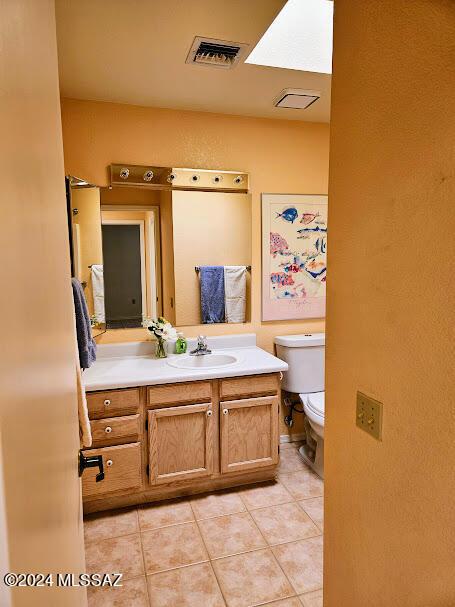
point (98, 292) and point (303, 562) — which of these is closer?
point (303, 562)

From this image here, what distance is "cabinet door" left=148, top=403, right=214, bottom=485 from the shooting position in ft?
7.47

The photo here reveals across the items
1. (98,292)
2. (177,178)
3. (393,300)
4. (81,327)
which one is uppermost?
(177,178)

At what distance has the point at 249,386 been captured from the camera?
2428 mm

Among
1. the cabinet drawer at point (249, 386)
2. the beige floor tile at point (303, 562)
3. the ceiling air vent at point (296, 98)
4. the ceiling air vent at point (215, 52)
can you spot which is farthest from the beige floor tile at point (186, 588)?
the ceiling air vent at point (296, 98)

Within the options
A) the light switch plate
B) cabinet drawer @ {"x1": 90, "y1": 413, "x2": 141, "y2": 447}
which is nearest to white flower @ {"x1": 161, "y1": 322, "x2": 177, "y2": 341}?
cabinet drawer @ {"x1": 90, "y1": 413, "x2": 141, "y2": 447}

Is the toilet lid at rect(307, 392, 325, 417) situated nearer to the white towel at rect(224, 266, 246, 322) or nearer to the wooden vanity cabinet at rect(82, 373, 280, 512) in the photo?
the wooden vanity cabinet at rect(82, 373, 280, 512)

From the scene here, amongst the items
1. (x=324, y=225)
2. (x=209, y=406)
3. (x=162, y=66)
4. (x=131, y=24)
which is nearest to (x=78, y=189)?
(x=162, y=66)

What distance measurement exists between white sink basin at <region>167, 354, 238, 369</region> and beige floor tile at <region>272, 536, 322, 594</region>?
1.08 metres

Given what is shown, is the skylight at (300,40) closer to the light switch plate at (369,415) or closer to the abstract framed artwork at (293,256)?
the abstract framed artwork at (293,256)

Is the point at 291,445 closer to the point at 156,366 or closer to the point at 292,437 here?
the point at 292,437

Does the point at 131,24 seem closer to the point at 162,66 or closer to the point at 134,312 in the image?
the point at 162,66

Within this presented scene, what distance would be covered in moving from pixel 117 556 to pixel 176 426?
688 mm

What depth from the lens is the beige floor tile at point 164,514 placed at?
222 cm

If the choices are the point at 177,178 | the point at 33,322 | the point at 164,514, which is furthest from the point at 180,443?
the point at 33,322
